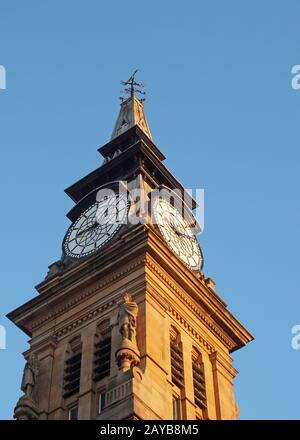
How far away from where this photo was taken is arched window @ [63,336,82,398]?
4488cm

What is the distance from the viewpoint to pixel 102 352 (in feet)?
149

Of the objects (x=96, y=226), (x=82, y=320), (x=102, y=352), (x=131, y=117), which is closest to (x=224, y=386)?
(x=102, y=352)

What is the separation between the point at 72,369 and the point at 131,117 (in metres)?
22.1

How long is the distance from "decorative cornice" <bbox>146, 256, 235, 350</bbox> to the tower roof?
1541 cm

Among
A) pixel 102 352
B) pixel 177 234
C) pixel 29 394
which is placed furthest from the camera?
pixel 177 234

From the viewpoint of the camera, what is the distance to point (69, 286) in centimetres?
4834

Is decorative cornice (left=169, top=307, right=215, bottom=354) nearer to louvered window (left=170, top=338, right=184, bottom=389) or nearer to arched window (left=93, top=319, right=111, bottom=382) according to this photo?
louvered window (left=170, top=338, right=184, bottom=389)

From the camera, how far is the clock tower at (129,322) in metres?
42.7

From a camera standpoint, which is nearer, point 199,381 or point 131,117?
point 199,381

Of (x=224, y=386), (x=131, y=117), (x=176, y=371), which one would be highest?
(x=131, y=117)

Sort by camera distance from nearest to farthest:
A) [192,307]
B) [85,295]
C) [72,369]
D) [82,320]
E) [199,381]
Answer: [72,369] < [199,381] < [82,320] < [85,295] < [192,307]

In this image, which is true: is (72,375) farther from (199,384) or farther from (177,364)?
(199,384)

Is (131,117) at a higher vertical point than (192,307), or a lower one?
higher
